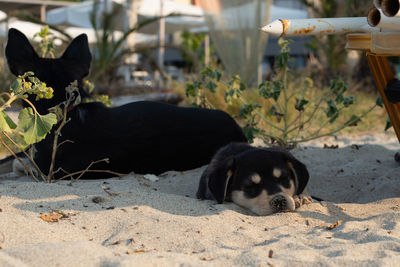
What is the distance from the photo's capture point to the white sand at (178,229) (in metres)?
2.50

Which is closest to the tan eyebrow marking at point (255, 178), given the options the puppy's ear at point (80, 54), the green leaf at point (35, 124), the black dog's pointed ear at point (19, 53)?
the green leaf at point (35, 124)

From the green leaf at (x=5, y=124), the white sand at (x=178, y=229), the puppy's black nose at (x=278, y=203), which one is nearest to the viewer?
the white sand at (x=178, y=229)

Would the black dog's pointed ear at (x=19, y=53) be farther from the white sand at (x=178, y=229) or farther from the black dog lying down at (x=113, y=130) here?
the white sand at (x=178, y=229)

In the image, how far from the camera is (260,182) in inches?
150

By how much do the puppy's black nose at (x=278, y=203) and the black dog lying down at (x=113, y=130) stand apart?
154 centimetres

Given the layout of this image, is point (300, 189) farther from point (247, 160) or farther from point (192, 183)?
point (192, 183)

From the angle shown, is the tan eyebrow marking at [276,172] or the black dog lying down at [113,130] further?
the black dog lying down at [113,130]

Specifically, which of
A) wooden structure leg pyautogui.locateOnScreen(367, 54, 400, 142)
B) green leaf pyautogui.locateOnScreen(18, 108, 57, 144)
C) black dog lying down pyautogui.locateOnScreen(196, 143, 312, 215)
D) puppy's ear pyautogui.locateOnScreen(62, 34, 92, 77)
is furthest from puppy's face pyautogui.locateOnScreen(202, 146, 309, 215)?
puppy's ear pyautogui.locateOnScreen(62, 34, 92, 77)

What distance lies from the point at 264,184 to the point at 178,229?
38.1 inches

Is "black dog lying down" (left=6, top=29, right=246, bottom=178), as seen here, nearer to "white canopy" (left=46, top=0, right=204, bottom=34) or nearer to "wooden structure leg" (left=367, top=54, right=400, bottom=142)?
"wooden structure leg" (left=367, top=54, right=400, bottom=142)

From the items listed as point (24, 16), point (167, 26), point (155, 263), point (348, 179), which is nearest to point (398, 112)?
point (348, 179)

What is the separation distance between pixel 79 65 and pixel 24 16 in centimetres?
822

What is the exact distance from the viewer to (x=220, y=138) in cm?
518

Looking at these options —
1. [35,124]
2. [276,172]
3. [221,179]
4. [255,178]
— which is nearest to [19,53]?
[35,124]
